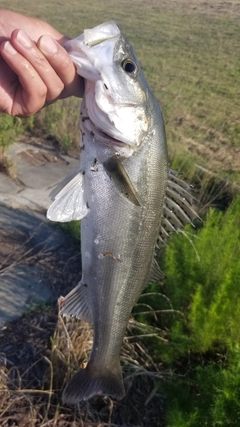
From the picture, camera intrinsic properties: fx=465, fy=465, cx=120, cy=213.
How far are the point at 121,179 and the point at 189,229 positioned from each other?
194 cm

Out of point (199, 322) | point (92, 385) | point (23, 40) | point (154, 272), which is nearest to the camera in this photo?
point (23, 40)

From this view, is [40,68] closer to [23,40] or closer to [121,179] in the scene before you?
[23,40]

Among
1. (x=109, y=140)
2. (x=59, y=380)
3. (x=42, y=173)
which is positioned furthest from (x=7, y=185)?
(x=109, y=140)

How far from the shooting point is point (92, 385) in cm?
202

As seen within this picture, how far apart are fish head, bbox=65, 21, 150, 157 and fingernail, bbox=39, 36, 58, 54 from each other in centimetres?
9

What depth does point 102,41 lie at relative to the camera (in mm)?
1579

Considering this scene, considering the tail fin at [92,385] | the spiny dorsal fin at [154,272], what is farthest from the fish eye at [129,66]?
the tail fin at [92,385]

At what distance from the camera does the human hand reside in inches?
59.0

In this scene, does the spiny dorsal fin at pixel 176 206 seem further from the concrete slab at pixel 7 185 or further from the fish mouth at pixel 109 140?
the concrete slab at pixel 7 185

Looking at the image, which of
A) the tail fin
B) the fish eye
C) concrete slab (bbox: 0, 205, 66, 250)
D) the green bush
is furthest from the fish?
concrete slab (bbox: 0, 205, 66, 250)

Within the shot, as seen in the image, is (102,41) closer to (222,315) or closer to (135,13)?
(222,315)

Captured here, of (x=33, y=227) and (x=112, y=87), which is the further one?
(x=33, y=227)

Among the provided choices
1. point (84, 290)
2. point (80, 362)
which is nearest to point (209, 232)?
point (80, 362)

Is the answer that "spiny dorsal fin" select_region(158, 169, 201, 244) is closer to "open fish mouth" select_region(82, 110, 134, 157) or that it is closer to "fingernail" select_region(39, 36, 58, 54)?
"open fish mouth" select_region(82, 110, 134, 157)
